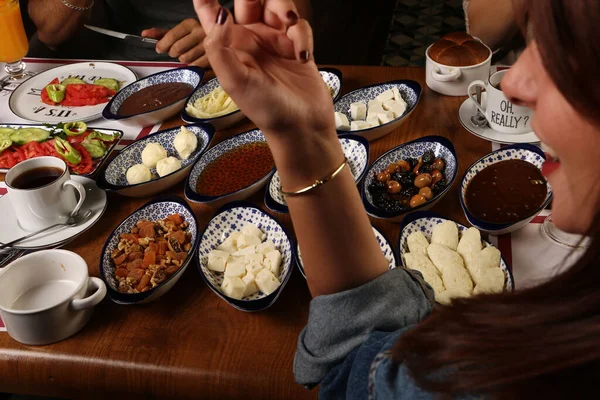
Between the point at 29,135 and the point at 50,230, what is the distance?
1.37 ft

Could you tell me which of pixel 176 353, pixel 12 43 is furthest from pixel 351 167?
pixel 12 43

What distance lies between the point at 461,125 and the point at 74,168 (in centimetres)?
101

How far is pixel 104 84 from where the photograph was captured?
192 cm

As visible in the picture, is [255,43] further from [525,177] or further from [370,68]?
[370,68]

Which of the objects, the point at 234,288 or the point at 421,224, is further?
the point at 421,224

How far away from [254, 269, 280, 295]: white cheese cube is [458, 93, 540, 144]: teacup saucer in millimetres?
717

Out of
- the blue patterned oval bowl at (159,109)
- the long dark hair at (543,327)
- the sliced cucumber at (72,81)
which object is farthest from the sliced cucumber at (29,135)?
the long dark hair at (543,327)

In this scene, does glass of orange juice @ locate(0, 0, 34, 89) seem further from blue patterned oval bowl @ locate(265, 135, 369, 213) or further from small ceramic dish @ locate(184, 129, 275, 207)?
blue patterned oval bowl @ locate(265, 135, 369, 213)

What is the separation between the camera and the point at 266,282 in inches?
45.6

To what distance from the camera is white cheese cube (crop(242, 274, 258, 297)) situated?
3.83 ft

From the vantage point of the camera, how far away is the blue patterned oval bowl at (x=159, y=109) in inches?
67.7

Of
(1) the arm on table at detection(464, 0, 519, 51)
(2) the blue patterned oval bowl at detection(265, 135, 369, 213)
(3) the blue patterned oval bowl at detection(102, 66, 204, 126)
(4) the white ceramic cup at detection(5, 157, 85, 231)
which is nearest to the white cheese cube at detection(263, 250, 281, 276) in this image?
(2) the blue patterned oval bowl at detection(265, 135, 369, 213)

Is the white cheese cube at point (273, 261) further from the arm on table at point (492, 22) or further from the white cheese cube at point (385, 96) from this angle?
the arm on table at point (492, 22)

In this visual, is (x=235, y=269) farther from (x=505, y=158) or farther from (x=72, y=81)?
(x=72, y=81)
